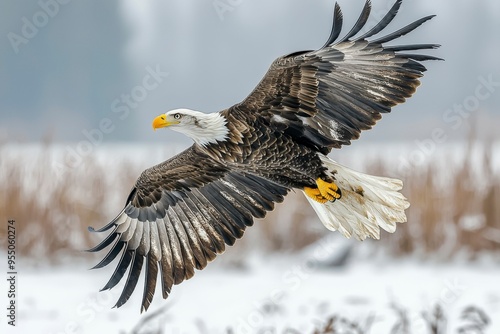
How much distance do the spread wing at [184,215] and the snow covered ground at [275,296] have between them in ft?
4.93

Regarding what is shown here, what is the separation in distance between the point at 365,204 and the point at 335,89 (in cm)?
67

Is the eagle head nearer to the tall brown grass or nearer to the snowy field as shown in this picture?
the snowy field

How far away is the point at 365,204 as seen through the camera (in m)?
4.21

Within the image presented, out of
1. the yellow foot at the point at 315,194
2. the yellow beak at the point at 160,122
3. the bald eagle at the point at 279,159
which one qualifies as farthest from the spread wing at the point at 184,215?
the yellow beak at the point at 160,122

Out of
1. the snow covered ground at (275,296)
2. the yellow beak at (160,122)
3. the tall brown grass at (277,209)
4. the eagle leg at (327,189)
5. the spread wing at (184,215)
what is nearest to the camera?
the yellow beak at (160,122)

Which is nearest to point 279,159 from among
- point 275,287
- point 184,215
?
point 184,215

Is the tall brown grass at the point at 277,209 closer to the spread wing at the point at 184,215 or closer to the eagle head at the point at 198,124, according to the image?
the spread wing at the point at 184,215

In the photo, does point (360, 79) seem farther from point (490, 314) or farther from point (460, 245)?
point (460, 245)

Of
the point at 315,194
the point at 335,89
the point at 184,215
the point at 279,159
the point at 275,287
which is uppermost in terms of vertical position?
the point at 335,89

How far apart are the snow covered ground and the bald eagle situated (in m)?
1.55

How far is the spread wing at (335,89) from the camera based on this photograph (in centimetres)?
374

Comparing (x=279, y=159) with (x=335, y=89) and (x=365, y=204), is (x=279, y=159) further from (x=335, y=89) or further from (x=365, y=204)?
(x=365, y=204)

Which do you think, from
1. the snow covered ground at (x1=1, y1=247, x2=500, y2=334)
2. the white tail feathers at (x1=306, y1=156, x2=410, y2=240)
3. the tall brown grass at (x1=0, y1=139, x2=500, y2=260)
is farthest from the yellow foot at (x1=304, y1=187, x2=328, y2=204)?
the tall brown grass at (x1=0, y1=139, x2=500, y2=260)

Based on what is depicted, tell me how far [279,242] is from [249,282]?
41.8 inches
